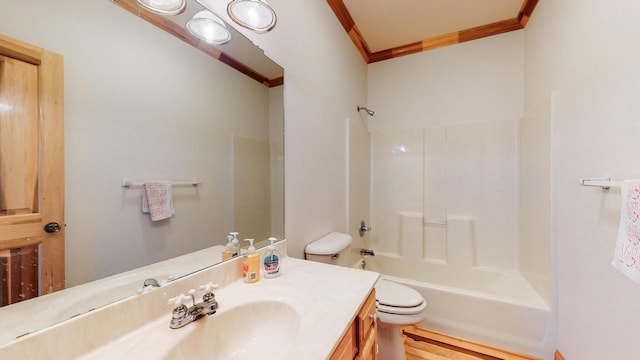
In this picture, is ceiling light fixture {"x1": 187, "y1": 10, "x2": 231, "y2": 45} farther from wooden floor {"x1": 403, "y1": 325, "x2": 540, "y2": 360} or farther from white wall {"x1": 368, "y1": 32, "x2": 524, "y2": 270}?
wooden floor {"x1": 403, "y1": 325, "x2": 540, "y2": 360}

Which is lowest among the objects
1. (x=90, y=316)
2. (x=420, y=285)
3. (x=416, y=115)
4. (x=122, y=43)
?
(x=420, y=285)

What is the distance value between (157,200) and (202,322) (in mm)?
409

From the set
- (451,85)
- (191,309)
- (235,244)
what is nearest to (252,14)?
(235,244)

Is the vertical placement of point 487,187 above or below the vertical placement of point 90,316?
above

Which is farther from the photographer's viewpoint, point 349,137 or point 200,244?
point 349,137

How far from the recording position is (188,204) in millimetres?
865

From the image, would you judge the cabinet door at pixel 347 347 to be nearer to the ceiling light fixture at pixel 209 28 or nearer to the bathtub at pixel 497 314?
the ceiling light fixture at pixel 209 28

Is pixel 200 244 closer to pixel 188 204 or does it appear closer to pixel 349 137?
pixel 188 204

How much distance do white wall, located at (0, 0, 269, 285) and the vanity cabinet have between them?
2.01ft

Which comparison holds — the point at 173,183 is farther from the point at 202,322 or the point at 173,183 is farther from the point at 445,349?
the point at 445,349

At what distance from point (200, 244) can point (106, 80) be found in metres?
0.60

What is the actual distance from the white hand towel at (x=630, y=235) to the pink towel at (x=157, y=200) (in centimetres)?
156

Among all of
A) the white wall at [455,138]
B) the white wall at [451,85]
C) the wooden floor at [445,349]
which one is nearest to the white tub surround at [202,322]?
the wooden floor at [445,349]

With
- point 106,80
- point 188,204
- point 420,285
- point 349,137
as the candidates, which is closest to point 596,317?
point 420,285
